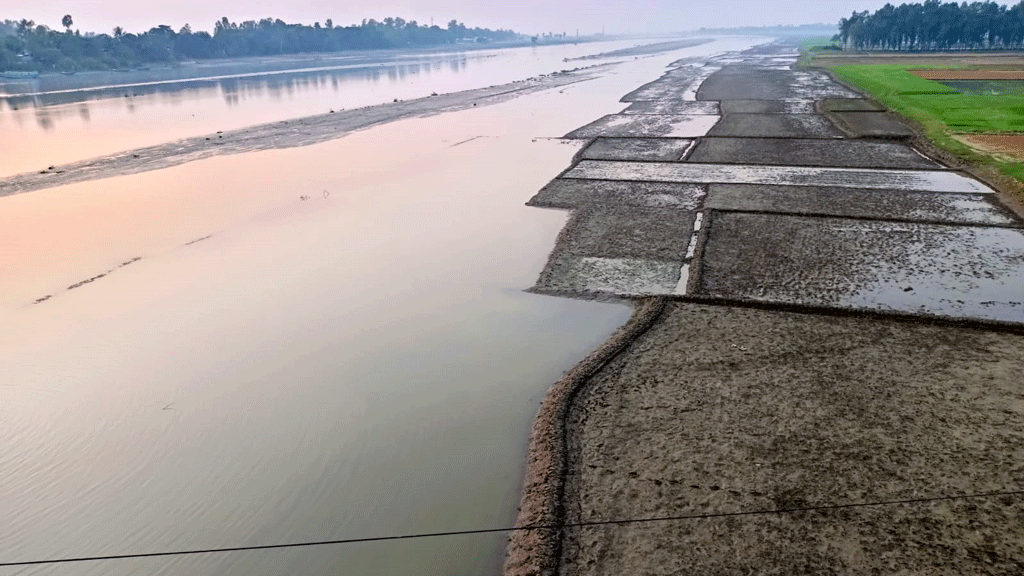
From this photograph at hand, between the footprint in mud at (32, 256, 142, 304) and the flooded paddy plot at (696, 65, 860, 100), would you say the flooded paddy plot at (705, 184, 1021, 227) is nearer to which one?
the footprint in mud at (32, 256, 142, 304)

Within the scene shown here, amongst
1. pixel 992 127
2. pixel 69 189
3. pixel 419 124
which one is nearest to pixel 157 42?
pixel 419 124

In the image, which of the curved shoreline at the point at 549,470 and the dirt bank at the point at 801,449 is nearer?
the dirt bank at the point at 801,449

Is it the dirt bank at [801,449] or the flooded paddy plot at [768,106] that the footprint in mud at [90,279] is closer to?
the dirt bank at [801,449]

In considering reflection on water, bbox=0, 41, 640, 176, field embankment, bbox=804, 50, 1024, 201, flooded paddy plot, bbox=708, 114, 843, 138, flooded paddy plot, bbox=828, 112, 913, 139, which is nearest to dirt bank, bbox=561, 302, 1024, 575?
field embankment, bbox=804, 50, 1024, 201

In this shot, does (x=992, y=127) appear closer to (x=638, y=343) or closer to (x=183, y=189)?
(x=638, y=343)

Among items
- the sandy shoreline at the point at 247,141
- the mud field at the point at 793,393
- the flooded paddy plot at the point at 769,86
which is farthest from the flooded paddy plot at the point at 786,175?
the flooded paddy plot at the point at 769,86
